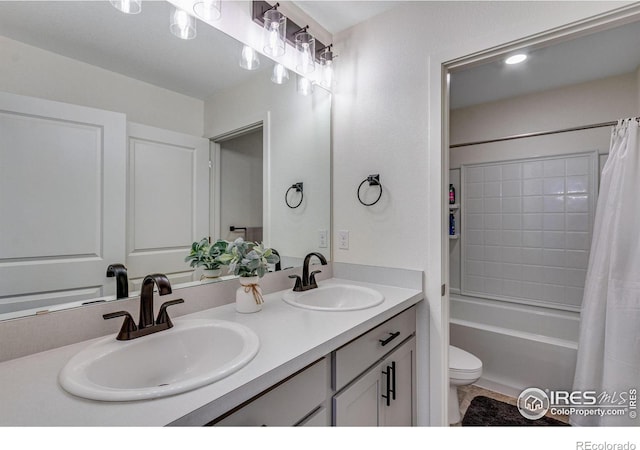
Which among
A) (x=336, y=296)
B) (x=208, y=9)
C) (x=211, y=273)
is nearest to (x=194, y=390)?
(x=211, y=273)

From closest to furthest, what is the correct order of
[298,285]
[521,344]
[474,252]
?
[298,285] → [521,344] → [474,252]

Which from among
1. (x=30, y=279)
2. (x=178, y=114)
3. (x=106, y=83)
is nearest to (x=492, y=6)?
(x=178, y=114)

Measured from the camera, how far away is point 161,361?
0.88 metres

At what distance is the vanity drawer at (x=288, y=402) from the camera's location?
673mm

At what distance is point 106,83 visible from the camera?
945mm

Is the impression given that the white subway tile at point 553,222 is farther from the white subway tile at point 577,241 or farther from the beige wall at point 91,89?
the beige wall at point 91,89

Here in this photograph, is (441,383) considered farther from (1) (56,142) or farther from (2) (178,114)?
(1) (56,142)

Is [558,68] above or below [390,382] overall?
above

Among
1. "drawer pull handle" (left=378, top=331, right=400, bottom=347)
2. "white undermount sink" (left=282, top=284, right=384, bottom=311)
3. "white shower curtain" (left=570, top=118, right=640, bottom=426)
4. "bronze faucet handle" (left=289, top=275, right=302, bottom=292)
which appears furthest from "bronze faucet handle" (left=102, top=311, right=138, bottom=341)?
"white shower curtain" (left=570, top=118, right=640, bottom=426)

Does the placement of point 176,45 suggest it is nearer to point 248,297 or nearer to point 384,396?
point 248,297

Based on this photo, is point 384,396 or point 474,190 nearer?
point 384,396

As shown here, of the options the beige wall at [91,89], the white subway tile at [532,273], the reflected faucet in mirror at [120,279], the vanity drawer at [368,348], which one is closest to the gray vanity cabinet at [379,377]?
the vanity drawer at [368,348]

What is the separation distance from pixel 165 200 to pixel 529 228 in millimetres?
2790

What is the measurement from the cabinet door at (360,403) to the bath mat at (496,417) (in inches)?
40.8
